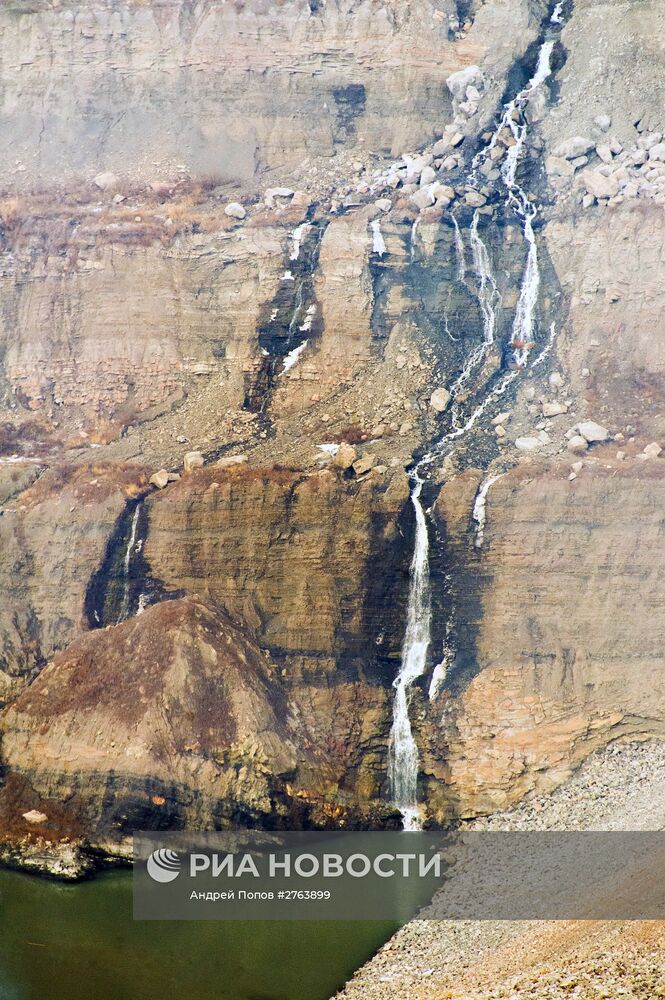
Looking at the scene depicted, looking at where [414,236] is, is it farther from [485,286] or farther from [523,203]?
[523,203]

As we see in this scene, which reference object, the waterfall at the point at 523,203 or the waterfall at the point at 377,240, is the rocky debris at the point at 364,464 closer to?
the waterfall at the point at 523,203

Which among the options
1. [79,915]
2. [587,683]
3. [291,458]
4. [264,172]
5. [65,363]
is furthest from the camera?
[264,172]

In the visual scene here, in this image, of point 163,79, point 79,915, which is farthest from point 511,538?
point 163,79

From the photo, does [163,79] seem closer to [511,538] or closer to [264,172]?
[264,172]

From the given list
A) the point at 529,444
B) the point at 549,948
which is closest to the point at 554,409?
the point at 529,444

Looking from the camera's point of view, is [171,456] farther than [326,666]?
Yes

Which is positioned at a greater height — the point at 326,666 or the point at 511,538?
the point at 511,538
